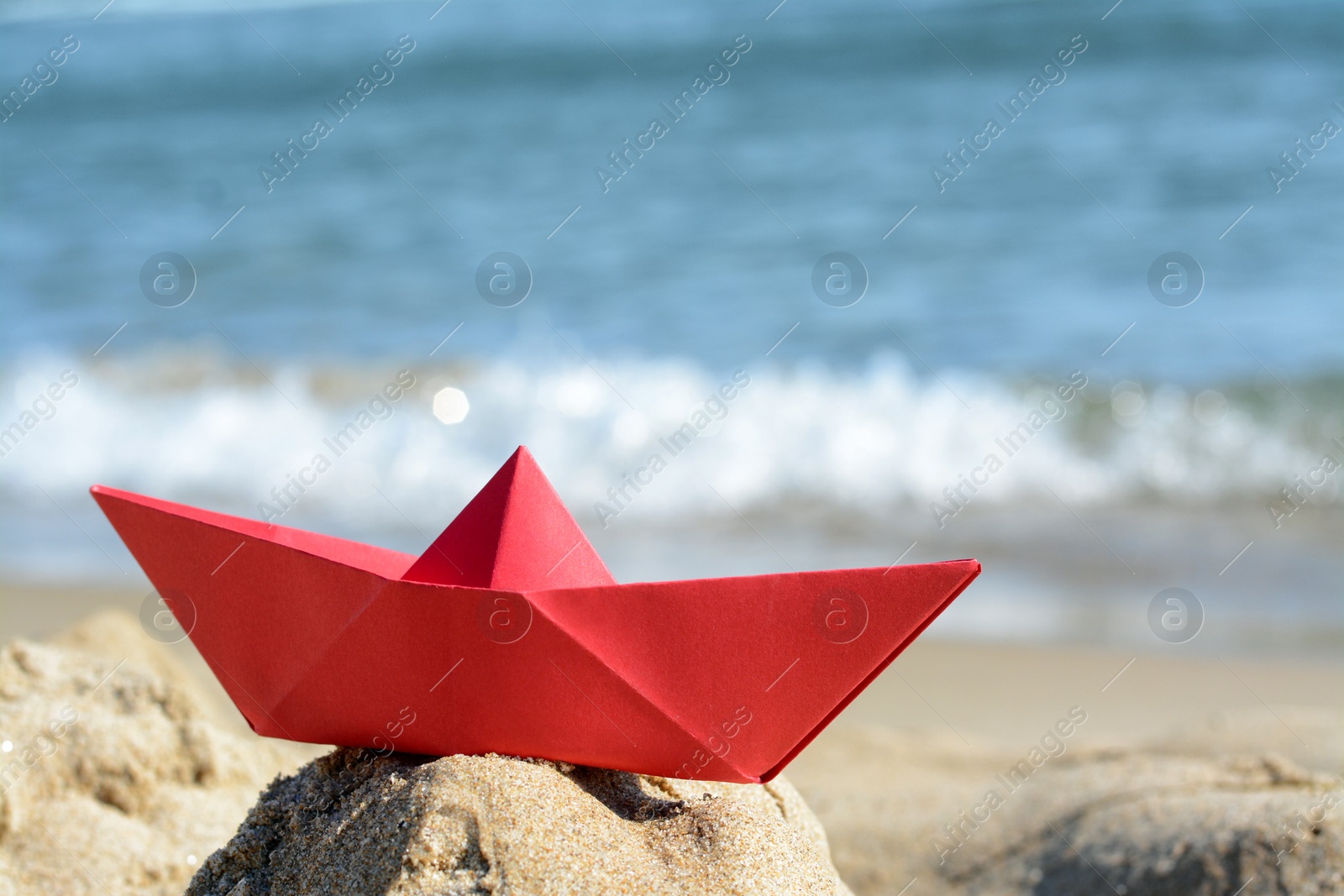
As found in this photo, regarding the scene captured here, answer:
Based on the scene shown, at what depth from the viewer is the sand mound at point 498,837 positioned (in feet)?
4.85

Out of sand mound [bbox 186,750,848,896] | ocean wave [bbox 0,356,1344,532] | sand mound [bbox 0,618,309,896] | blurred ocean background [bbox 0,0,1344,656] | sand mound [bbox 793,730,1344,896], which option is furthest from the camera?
ocean wave [bbox 0,356,1344,532]

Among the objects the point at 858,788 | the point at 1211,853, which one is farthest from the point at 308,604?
the point at 858,788

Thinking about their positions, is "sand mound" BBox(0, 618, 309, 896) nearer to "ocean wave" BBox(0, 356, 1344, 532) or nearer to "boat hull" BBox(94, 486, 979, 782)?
"boat hull" BBox(94, 486, 979, 782)

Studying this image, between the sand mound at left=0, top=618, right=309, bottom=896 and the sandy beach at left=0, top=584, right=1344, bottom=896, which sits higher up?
the sand mound at left=0, top=618, right=309, bottom=896

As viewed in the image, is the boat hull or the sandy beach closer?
the boat hull

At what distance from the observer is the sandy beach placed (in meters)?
2.32

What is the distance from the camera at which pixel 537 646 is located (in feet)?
5.02

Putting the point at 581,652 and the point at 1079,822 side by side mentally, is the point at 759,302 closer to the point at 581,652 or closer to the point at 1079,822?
the point at 1079,822

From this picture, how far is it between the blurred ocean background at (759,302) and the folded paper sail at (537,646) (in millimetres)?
3616

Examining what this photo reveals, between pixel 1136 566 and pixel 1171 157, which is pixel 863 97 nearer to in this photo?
pixel 1171 157

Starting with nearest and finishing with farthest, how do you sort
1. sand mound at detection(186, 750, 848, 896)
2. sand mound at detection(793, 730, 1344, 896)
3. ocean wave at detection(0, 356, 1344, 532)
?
sand mound at detection(186, 750, 848, 896) < sand mound at detection(793, 730, 1344, 896) < ocean wave at detection(0, 356, 1344, 532)

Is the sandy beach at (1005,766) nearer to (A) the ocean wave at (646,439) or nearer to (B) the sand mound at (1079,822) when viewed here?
(B) the sand mound at (1079,822)

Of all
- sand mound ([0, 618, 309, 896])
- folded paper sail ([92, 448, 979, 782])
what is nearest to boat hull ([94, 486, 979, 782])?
folded paper sail ([92, 448, 979, 782])

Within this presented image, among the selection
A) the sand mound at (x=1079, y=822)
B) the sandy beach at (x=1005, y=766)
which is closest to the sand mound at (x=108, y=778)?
the sandy beach at (x=1005, y=766)
